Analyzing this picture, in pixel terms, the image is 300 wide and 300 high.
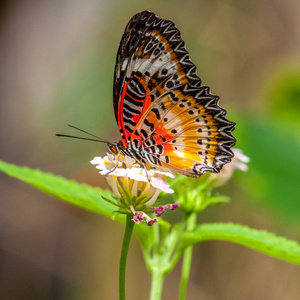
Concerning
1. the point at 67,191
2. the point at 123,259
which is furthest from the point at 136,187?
the point at 67,191

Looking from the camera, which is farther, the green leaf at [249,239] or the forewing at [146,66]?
the forewing at [146,66]

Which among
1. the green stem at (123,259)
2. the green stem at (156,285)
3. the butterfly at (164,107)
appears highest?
the butterfly at (164,107)

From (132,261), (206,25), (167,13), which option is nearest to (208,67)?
(206,25)

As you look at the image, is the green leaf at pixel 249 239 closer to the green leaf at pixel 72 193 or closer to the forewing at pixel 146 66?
the green leaf at pixel 72 193

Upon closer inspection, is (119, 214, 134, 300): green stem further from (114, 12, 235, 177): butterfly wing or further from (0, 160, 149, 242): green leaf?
(114, 12, 235, 177): butterfly wing

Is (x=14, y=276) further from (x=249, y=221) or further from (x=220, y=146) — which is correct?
(x=220, y=146)

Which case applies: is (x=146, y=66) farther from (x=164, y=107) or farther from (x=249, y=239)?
(x=249, y=239)

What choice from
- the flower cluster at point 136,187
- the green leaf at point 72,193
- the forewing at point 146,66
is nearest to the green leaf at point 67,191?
the green leaf at point 72,193
